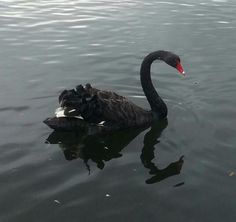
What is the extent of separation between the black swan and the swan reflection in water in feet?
0.37

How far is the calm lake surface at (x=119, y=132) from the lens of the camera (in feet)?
15.6

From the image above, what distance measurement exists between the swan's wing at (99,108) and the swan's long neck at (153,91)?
20cm

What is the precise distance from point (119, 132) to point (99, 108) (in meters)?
0.56

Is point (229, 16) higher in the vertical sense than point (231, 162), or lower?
higher

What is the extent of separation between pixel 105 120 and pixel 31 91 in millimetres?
1928

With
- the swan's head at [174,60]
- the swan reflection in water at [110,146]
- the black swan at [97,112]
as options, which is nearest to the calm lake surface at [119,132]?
the swan reflection in water at [110,146]

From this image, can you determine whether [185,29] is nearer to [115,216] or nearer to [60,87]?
[60,87]

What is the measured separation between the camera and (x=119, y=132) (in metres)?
6.42

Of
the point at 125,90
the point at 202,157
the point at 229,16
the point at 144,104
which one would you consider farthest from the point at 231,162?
the point at 229,16

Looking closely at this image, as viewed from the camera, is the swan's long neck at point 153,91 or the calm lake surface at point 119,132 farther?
the swan's long neck at point 153,91

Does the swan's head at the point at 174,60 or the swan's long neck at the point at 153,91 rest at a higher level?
the swan's head at the point at 174,60

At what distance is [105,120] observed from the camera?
20.3 feet

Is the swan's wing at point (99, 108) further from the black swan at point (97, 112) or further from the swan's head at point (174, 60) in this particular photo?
the swan's head at point (174, 60)

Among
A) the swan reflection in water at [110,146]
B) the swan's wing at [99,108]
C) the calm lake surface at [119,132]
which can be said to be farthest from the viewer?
the swan's wing at [99,108]
